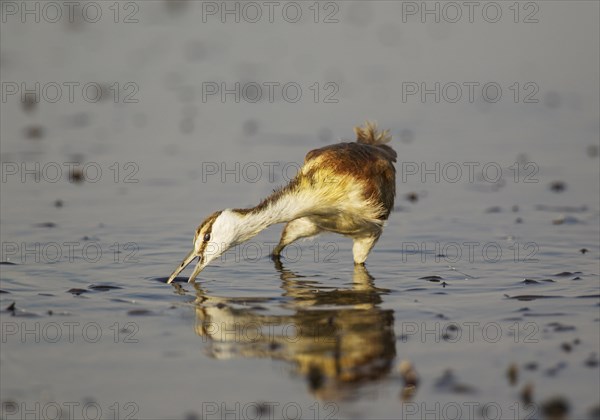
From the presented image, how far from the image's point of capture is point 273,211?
9406mm

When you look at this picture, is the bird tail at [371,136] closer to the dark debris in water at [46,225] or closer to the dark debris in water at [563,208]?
the dark debris in water at [563,208]

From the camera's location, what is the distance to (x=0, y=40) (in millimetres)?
20703

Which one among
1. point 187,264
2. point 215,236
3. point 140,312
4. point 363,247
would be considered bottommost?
point 140,312

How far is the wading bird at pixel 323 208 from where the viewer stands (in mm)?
9359

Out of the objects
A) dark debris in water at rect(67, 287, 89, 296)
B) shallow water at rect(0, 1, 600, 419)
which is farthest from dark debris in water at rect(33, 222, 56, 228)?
dark debris in water at rect(67, 287, 89, 296)

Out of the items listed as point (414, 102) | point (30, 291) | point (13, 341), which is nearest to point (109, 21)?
point (414, 102)

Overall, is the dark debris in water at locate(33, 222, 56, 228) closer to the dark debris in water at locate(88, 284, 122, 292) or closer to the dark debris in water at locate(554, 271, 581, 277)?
the dark debris in water at locate(88, 284, 122, 292)

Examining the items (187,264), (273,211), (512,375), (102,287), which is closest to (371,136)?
(273,211)

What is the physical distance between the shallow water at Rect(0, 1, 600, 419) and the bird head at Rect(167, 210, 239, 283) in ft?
1.11

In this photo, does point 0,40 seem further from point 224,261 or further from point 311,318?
point 311,318

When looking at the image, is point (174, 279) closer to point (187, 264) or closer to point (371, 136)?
point (187, 264)

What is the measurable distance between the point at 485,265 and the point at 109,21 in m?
14.2

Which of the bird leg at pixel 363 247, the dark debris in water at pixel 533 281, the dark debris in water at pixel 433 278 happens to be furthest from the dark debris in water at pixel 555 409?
the bird leg at pixel 363 247

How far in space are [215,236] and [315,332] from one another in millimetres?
1699
